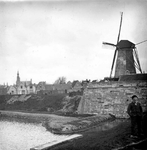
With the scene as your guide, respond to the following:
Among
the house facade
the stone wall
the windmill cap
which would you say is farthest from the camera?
the house facade

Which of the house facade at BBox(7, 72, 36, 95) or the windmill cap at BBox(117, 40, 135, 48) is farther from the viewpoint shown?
the house facade at BBox(7, 72, 36, 95)

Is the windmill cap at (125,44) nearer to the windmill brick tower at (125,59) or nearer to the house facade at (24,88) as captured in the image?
the windmill brick tower at (125,59)

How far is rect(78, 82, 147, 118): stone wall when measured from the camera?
1966 cm

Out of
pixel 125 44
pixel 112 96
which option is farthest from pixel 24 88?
pixel 112 96

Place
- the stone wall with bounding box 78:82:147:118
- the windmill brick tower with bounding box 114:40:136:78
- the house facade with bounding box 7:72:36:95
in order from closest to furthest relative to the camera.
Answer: the stone wall with bounding box 78:82:147:118 → the windmill brick tower with bounding box 114:40:136:78 → the house facade with bounding box 7:72:36:95

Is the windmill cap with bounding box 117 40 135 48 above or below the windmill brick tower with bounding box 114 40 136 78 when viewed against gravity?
above

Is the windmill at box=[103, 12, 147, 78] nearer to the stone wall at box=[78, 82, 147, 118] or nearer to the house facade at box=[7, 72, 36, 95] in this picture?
the stone wall at box=[78, 82, 147, 118]

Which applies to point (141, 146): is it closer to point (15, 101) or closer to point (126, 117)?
point (126, 117)

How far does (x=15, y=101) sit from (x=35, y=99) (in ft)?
20.8

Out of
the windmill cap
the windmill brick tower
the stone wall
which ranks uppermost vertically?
the windmill cap

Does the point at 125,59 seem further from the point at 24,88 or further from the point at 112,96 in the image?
the point at 24,88

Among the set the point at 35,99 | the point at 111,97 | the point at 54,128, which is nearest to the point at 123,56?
the point at 111,97

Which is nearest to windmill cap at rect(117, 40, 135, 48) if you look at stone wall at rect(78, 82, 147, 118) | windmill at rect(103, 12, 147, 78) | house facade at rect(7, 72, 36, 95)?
windmill at rect(103, 12, 147, 78)

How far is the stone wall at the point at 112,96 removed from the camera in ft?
64.5
